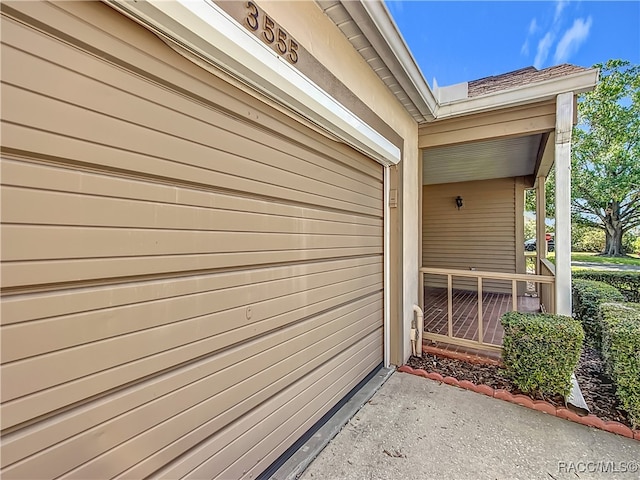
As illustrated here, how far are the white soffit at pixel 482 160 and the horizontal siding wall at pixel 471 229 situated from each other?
48cm

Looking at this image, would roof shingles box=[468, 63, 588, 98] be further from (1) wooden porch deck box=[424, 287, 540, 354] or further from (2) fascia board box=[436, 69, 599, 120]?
(1) wooden porch deck box=[424, 287, 540, 354]

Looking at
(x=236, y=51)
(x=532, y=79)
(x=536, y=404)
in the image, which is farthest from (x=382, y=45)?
(x=536, y=404)

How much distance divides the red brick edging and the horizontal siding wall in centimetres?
493

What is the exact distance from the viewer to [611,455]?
2.04 m

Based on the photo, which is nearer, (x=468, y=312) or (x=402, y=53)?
(x=402, y=53)

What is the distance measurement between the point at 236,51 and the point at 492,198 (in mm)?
7448

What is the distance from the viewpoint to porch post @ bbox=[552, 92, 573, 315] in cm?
308

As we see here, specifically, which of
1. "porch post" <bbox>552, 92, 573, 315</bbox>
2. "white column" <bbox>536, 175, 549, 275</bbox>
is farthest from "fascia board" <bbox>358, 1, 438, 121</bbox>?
"white column" <bbox>536, 175, 549, 275</bbox>

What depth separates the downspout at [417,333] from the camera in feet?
12.1

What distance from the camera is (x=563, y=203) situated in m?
3.12

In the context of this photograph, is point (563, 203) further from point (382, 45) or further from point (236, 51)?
point (236, 51)

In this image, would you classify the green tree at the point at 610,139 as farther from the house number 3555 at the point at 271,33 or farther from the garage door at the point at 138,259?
the garage door at the point at 138,259

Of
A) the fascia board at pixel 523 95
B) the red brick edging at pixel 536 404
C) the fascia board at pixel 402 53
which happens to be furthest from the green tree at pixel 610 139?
the red brick edging at pixel 536 404

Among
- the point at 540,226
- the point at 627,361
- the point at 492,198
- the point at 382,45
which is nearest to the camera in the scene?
the point at 627,361
